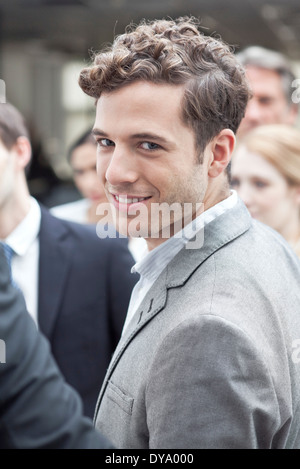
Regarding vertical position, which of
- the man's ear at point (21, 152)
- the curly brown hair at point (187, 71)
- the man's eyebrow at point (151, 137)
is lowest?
the man's ear at point (21, 152)

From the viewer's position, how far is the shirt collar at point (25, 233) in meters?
1.99

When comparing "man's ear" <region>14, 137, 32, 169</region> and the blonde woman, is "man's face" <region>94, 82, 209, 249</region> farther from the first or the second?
the blonde woman

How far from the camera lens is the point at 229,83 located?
1196mm

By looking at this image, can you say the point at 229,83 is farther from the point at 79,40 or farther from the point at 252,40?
the point at 252,40

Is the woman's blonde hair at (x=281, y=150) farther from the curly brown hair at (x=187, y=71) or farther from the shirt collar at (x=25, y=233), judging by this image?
the curly brown hair at (x=187, y=71)

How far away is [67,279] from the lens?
202 cm

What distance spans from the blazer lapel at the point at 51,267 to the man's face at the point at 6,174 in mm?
155

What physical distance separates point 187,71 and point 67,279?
1066 millimetres

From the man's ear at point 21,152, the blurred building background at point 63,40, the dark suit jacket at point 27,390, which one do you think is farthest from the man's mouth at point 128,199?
the blurred building background at point 63,40

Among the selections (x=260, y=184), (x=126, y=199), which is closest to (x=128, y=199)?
(x=126, y=199)

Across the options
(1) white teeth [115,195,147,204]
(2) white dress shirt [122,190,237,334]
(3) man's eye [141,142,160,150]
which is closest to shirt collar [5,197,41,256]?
(2) white dress shirt [122,190,237,334]

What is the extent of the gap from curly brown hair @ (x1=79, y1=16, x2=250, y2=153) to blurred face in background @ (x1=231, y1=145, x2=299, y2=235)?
3.98ft

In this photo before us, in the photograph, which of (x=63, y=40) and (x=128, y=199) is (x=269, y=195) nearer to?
(x=128, y=199)

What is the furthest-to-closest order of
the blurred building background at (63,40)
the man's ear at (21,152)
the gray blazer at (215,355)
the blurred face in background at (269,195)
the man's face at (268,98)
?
1. the blurred building background at (63,40)
2. the man's face at (268,98)
3. the blurred face in background at (269,195)
4. the man's ear at (21,152)
5. the gray blazer at (215,355)
